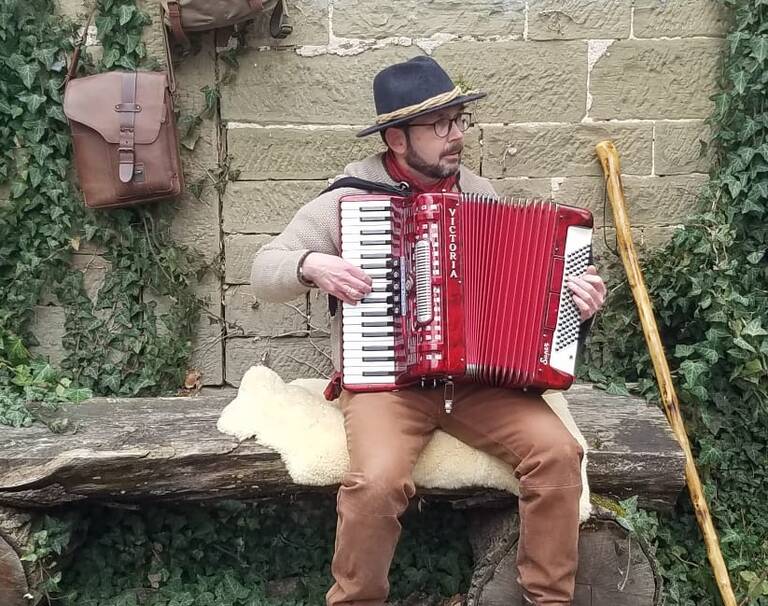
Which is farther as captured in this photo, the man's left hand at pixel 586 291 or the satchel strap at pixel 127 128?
the satchel strap at pixel 127 128

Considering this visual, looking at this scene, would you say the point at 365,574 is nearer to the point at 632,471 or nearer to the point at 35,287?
the point at 632,471

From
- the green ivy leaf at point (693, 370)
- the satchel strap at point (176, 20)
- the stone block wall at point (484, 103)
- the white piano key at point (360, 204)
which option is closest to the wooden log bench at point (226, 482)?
the green ivy leaf at point (693, 370)

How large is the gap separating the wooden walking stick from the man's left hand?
0.77 metres

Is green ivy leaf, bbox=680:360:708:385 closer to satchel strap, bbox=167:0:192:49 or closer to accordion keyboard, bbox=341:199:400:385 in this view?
accordion keyboard, bbox=341:199:400:385

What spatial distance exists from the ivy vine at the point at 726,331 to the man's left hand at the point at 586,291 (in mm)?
988

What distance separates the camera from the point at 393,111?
2.66m

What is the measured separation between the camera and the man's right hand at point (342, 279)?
246cm

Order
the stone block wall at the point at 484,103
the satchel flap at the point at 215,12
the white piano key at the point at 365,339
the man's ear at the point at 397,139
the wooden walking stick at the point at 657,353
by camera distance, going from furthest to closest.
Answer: the stone block wall at the point at 484,103 < the satchel flap at the point at 215,12 < the wooden walking stick at the point at 657,353 < the man's ear at the point at 397,139 < the white piano key at the point at 365,339

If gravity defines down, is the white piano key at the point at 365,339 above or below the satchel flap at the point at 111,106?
below

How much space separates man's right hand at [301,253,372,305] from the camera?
2.46 meters

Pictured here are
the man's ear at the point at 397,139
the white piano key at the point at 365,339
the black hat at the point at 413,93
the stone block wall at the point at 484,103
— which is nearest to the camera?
the white piano key at the point at 365,339

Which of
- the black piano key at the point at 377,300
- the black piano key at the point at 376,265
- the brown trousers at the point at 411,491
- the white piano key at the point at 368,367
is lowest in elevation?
the brown trousers at the point at 411,491

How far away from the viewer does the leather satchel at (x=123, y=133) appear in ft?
10.7

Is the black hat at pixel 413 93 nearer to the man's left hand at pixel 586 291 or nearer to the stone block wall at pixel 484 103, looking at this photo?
the man's left hand at pixel 586 291
